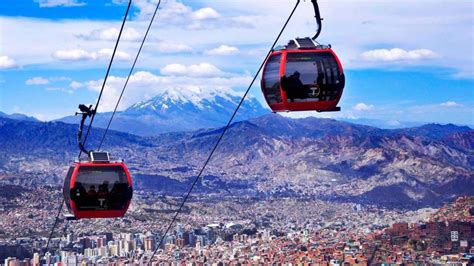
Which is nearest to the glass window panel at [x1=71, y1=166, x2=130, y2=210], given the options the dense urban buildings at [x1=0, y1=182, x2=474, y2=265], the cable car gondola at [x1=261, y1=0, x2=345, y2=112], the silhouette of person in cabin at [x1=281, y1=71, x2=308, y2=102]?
the cable car gondola at [x1=261, y1=0, x2=345, y2=112]

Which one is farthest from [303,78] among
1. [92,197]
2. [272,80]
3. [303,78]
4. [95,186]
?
[92,197]

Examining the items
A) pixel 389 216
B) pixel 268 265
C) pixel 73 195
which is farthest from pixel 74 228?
pixel 73 195

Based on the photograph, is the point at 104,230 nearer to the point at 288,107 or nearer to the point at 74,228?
the point at 74,228

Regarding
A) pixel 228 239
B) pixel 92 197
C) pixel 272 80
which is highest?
pixel 272 80

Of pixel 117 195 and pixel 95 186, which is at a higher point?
pixel 95 186

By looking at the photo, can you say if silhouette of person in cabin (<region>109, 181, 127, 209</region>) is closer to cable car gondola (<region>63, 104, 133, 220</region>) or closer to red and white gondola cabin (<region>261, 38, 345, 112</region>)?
cable car gondola (<region>63, 104, 133, 220</region>)

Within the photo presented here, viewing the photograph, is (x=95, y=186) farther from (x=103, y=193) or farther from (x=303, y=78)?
(x=303, y=78)

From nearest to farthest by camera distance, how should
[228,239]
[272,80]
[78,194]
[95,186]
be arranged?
[272,80]
[78,194]
[95,186]
[228,239]
